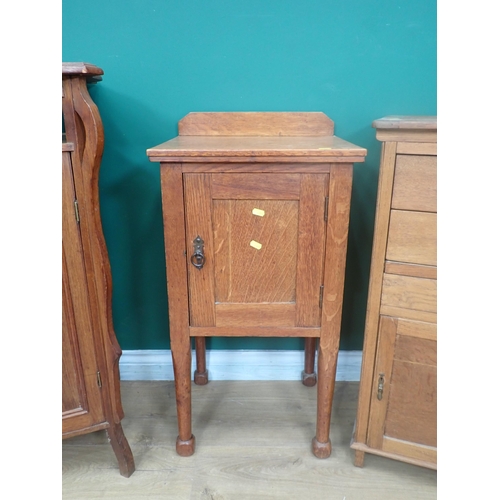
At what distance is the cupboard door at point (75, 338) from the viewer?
104cm

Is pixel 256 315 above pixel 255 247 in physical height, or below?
below

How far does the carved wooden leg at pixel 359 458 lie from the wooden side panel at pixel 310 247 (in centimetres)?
43

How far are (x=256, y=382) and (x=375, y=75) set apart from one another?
1.16m

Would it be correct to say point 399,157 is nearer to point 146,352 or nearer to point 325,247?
point 325,247

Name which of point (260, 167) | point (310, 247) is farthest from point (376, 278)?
point (260, 167)

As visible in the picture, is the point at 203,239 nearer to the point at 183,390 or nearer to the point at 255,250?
the point at 255,250

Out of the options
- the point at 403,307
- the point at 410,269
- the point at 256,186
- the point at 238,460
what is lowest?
the point at 238,460

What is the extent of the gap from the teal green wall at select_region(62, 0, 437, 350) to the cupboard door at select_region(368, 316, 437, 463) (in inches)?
21.6

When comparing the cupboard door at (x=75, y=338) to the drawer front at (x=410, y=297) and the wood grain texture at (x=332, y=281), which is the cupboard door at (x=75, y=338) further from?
the drawer front at (x=410, y=297)

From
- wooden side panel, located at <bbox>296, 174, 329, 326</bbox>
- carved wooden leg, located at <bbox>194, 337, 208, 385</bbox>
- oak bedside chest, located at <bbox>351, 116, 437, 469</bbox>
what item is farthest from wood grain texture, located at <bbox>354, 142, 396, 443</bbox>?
carved wooden leg, located at <bbox>194, 337, 208, 385</bbox>

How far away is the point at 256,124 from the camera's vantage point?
142cm

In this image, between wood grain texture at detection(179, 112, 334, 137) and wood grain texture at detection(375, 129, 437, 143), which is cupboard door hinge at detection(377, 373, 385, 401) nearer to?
wood grain texture at detection(375, 129, 437, 143)

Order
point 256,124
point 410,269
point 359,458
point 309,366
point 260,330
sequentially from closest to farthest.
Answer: point 410,269
point 260,330
point 359,458
point 256,124
point 309,366

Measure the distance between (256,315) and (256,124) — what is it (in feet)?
2.05
